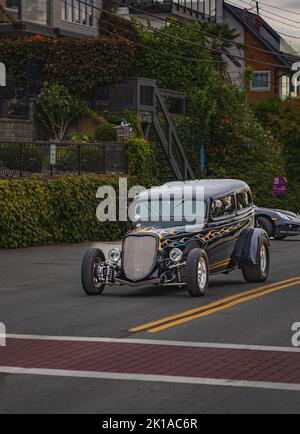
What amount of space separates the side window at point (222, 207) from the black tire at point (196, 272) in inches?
77.3

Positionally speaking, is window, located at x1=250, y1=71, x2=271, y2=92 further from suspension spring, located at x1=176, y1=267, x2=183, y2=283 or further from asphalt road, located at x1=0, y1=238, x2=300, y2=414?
suspension spring, located at x1=176, y1=267, x2=183, y2=283

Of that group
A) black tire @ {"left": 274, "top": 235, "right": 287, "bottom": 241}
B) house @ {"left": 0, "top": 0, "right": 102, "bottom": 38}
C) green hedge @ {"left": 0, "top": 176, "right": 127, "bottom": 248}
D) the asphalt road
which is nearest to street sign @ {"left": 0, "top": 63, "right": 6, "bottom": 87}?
house @ {"left": 0, "top": 0, "right": 102, "bottom": 38}

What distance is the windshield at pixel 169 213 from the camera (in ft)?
62.8

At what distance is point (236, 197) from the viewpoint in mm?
20922

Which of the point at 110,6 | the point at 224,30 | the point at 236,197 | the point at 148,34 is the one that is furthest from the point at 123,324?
the point at 224,30

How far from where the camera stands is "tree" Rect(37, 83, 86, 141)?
43.3m

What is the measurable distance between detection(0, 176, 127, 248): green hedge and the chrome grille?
13.0m

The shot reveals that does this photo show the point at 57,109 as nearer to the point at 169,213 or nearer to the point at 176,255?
the point at 169,213

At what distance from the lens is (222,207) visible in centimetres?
2006

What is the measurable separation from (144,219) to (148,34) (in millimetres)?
32311

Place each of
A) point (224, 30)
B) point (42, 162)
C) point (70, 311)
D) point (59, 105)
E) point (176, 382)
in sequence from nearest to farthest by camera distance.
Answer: point (176, 382)
point (70, 311)
point (42, 162)
point (59, 105)
point (224, 30)

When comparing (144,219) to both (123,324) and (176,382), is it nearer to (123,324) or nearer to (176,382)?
(123,324)

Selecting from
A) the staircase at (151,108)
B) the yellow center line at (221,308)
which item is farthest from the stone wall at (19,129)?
the yellow center line at (221,308)

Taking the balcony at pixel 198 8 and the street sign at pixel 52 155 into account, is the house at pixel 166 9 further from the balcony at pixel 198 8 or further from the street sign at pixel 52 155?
the street sign at pixel 52 155
